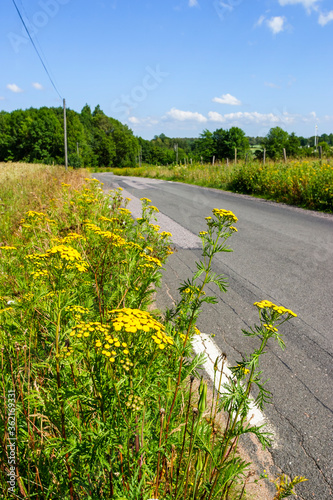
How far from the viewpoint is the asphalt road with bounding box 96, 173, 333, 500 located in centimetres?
211

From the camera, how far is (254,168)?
16781mm

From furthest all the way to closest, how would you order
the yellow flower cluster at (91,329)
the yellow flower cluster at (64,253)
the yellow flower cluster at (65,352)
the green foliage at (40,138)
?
the green foliage at (40,138) < the yellow flower cluster at (64,253) < the yellow flower cluster at (65,352) < the yellow flower cluster at (91,329)

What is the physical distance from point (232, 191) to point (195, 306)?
54.0 ft

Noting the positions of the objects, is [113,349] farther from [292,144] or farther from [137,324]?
[292,144]

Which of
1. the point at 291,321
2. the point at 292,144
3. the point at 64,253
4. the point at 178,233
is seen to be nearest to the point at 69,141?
the point at 292,144

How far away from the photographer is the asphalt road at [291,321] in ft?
6.93

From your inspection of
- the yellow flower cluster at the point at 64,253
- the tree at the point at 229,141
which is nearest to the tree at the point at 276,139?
the tree at the point at 229,141

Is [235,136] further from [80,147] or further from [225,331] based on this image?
[225,331]

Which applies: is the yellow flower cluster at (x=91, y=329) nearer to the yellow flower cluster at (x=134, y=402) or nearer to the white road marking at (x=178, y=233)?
the yellow flower cluster at (x=134, y=402)

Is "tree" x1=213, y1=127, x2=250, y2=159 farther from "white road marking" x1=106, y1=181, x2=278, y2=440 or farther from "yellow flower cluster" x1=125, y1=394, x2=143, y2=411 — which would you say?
"yellow flower cluster" x1=125, y1=394, x2=143, y2=411

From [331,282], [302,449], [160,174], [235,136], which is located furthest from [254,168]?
[235,136]

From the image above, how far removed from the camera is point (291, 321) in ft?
12.5

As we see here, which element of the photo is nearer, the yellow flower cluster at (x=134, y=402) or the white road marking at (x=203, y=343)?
the yellow flower cluster at (x=134, y=402)
